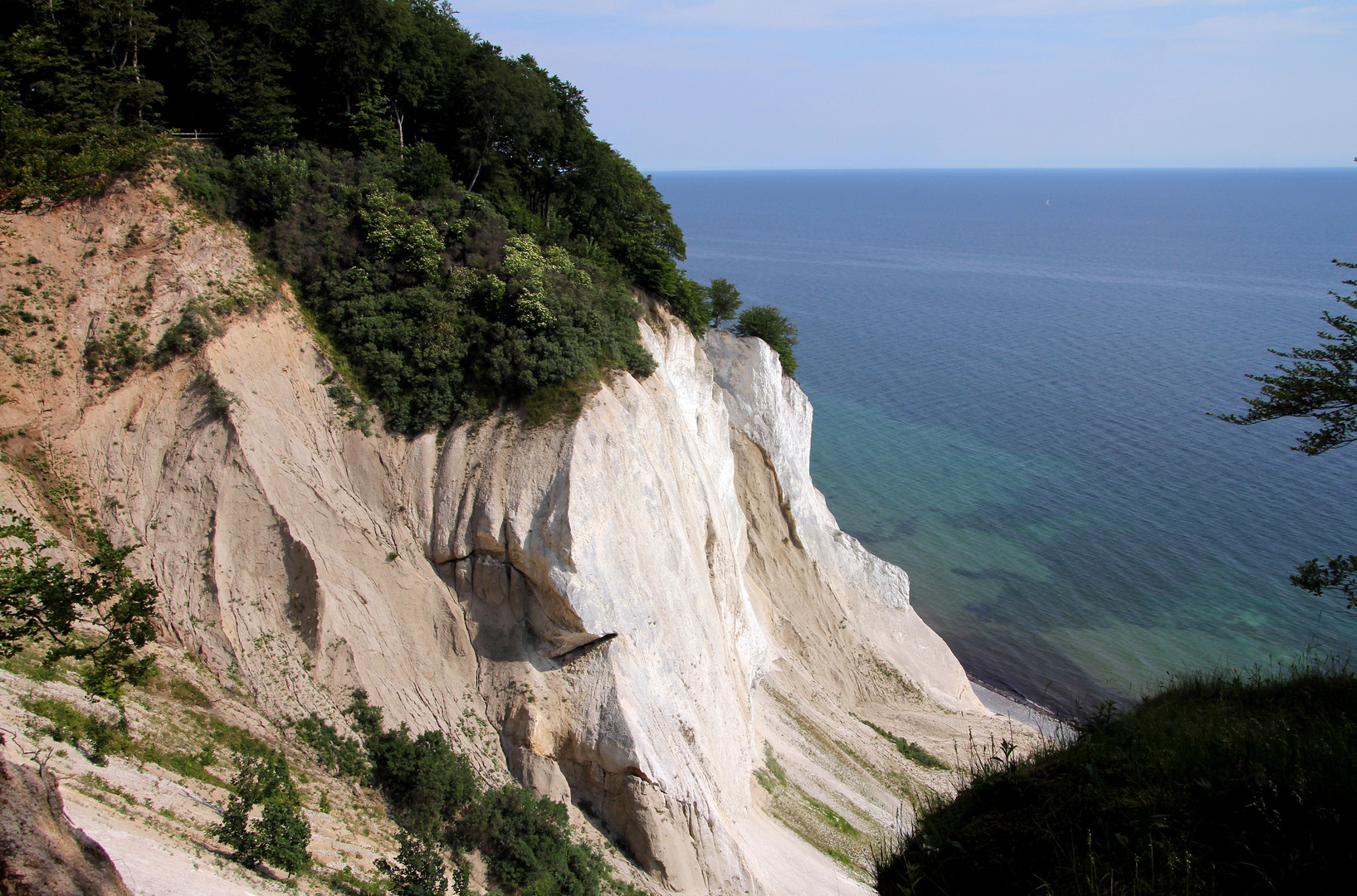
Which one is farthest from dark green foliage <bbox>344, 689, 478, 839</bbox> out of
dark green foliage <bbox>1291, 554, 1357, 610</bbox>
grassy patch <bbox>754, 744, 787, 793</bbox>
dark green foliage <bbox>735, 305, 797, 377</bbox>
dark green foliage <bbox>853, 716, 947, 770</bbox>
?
dark green foliage <bbox>735, 305, 797, 377</bbox>

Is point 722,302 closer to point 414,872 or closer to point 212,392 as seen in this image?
point 212,392

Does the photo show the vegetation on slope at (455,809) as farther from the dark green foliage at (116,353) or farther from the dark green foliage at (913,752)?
the dark green foliage at (913,752)

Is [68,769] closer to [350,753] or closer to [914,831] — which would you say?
[350,753]

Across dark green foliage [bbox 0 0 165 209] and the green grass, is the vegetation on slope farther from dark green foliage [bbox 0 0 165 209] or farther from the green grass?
dark green foliage [bbox 0 0 165 209]

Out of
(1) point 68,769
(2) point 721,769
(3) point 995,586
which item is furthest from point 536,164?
(3) point 995,586

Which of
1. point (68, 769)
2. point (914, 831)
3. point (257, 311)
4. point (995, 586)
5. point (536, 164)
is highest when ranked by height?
point (536, 164)

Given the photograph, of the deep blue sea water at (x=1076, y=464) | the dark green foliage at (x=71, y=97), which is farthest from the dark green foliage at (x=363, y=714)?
the deep blue sea water at (x=1076, y=464)

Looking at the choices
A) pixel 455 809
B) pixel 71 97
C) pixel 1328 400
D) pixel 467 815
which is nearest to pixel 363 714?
pixel 455 809
